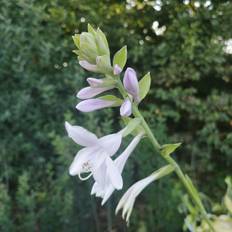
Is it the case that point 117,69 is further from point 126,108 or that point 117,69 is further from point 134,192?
point 134,192

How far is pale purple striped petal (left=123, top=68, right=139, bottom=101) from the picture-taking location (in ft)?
3.84

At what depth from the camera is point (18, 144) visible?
3.58 meters

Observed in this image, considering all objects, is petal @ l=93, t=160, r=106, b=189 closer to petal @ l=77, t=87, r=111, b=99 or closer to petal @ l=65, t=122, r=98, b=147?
petal @ l=65, t=122, r=98, b=147

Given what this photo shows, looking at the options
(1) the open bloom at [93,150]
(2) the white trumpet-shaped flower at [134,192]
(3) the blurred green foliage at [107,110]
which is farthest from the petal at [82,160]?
(3) the blurred green foliage at [107,110]

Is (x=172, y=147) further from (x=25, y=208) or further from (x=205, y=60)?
(x=205, y=60)

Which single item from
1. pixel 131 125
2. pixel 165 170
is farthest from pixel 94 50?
pixel 165 170

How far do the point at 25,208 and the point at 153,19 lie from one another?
1597 millimetres

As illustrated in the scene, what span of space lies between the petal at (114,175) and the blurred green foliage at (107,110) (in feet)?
6.25

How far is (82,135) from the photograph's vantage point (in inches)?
45.3

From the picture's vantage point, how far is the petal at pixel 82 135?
114 centimetres

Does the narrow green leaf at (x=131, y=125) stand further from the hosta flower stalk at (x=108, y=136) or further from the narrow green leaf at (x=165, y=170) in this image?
the narrow green leaf at (x=165, y=170)

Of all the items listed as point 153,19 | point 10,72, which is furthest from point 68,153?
point 153,19

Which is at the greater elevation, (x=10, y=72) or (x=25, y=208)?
(x=10, y=72)

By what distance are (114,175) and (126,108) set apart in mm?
131
